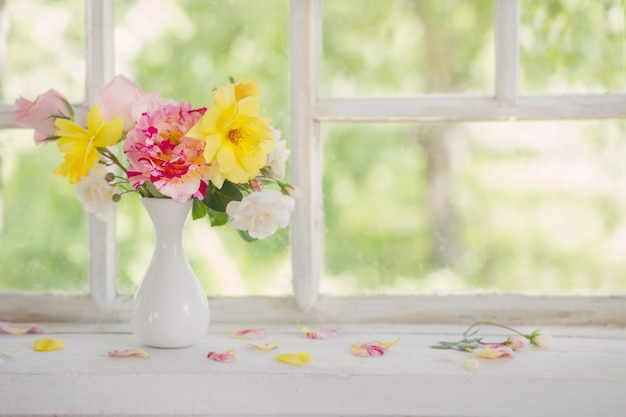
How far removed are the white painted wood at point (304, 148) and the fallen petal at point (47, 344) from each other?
0.50 metres

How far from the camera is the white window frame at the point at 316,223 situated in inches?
60.0

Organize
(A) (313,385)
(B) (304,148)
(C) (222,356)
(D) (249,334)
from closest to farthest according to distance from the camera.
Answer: (A) (313,385)
(C) (222,356)
(D) (249,334)
(B) (304,148)

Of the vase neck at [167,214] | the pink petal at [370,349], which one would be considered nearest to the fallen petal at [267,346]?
the pink petal at [370,349]

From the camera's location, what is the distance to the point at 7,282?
1601mm

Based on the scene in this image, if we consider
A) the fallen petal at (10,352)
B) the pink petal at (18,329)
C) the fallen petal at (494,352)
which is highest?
the pink petal at (18,329)

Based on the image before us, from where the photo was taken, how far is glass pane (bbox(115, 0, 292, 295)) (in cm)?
159

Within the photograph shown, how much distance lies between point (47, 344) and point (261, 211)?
0.49 metres

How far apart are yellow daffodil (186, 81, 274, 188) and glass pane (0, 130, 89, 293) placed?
1.83 ft

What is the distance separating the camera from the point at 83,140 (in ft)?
3.94

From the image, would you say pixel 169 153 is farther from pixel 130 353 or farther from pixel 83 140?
pixel 130 353

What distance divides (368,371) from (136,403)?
377 mm

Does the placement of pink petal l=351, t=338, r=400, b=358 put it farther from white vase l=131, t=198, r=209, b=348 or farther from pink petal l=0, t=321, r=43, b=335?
pink petal l=0, t=321, r=43, b=335

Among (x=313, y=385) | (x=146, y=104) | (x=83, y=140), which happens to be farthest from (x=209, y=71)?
(x=313, y=385)

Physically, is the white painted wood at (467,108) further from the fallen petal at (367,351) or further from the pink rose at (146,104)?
the fallen petal at (367,351)
